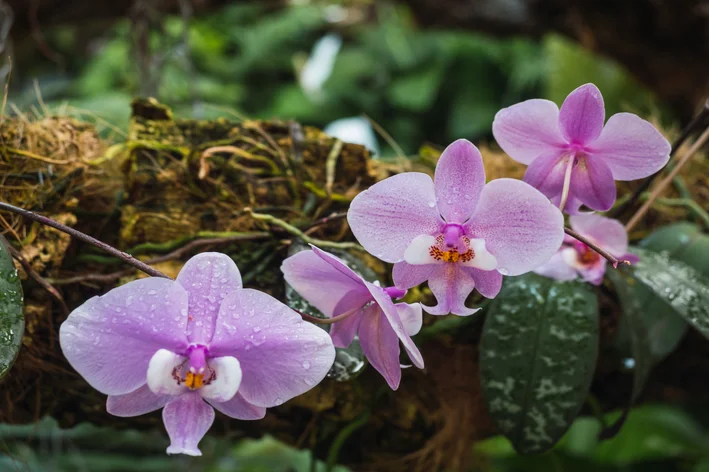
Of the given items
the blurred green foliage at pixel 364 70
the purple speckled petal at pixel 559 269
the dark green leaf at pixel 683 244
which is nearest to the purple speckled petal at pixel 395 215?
the purple speckled petal at pixel 559 269

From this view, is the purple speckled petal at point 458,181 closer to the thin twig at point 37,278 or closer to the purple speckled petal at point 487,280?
the purple speckled petal at point 487,280

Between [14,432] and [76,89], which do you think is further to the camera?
[76,89]

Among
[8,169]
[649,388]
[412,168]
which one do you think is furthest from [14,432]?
[649,388]

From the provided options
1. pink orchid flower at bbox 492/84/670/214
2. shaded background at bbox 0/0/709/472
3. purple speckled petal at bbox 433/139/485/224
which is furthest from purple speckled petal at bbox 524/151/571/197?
shaded background at bbox 0/0/709/472

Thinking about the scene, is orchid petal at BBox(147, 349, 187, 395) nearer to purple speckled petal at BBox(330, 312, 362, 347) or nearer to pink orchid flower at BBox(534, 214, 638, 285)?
purple speckled petal at BBox(330, 312, 362, 347)

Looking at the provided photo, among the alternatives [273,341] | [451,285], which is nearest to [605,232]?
[451,285]

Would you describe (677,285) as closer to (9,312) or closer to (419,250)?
(419,250)

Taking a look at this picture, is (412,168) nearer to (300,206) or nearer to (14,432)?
(300,206)

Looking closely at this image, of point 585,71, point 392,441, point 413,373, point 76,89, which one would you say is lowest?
point 76,89
